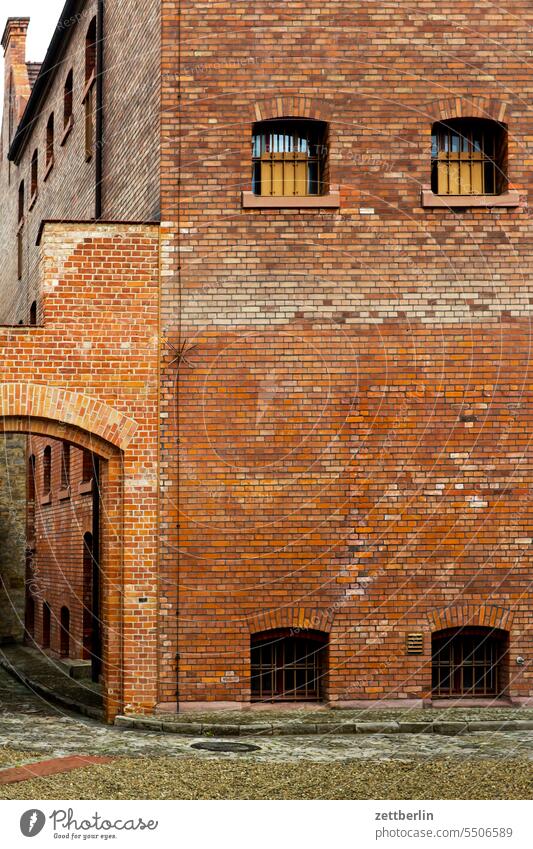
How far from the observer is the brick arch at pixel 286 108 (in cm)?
1448

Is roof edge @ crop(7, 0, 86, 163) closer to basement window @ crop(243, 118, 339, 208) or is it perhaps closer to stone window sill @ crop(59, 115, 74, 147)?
stone window sill @ crop(59, 115, 74, 147)

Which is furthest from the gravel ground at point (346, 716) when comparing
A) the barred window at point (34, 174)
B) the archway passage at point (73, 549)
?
the barred window at point (34, 174)

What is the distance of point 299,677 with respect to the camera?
14383 millimetres

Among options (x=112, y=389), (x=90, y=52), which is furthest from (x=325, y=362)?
(x=90, y=52)

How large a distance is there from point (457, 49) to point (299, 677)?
27.3 ft

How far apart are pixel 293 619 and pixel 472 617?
2.25m

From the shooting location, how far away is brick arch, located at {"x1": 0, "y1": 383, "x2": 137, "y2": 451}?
14.0 metres

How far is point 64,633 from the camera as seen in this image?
2138cm

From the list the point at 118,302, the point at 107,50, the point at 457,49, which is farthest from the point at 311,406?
the point at 107,50

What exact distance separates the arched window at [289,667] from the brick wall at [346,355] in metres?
0.30

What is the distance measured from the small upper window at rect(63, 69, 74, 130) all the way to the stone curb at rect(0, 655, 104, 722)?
10469 mm

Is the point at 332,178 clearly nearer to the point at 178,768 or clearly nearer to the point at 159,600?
the point at 159,600

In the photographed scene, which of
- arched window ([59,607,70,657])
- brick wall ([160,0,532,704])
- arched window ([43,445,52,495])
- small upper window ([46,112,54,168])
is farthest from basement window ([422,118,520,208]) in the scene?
small upper window ([46,112,54,168])

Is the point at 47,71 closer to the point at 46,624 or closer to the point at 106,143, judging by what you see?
the point at 106,143
